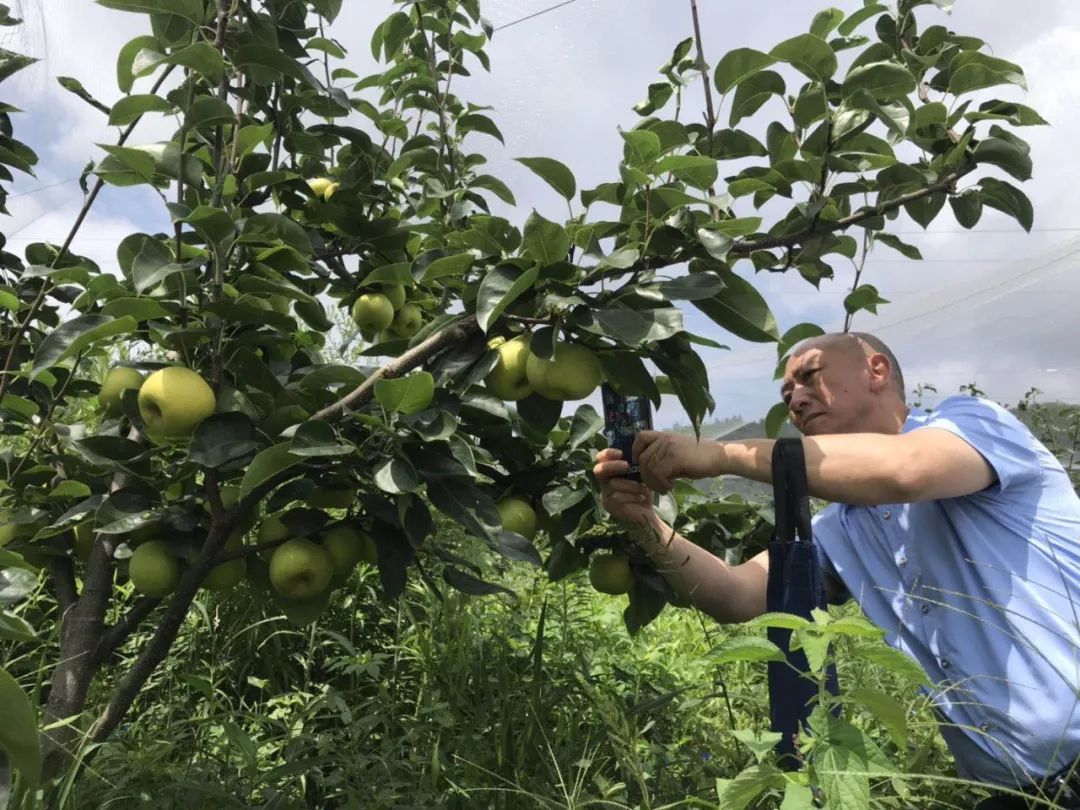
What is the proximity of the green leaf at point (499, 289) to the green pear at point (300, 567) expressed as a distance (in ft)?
1.53

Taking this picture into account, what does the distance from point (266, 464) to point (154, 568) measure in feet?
1.21

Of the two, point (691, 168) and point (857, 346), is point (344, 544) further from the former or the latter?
point (857, 346)

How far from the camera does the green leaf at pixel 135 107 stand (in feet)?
3.35

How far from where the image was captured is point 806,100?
1064 millimetres

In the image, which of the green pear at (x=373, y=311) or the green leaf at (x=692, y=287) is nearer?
the green leaf at (x=692, y=287)

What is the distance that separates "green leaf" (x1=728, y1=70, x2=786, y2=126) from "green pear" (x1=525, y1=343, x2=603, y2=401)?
426mm

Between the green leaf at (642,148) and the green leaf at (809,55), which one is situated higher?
the green leaf at (809,55)

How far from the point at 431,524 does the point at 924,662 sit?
3.36 ft

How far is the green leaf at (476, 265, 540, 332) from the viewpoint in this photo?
0.91 m

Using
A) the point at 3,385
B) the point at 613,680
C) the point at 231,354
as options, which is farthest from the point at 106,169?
the point at 613,680

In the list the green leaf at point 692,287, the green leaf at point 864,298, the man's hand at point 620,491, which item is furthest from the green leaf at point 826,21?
the man's hand at point 620,491

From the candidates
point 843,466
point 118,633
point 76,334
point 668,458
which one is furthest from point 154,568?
point 843,466

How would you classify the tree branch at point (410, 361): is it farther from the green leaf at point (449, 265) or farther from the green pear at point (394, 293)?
the green pear at point (394, 293)

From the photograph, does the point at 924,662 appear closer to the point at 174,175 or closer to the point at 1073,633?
the point at 1073,633
